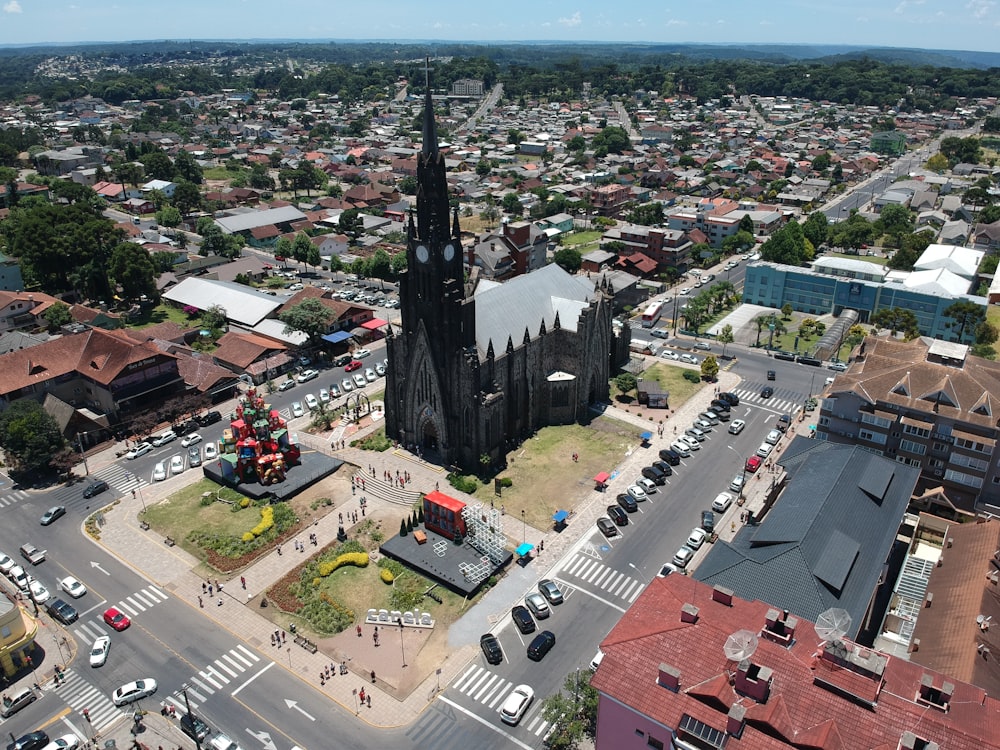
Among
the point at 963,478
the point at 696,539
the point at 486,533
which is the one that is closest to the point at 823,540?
the point at 696,539

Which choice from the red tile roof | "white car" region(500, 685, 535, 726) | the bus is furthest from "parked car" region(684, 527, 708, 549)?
the bus

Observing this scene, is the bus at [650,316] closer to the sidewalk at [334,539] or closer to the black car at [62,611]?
the sidewalk at [334,539]

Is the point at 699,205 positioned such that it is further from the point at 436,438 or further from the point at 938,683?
the point at 938,683

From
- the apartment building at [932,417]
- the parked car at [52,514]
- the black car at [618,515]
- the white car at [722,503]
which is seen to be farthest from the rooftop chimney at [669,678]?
the parked car at [52,514]

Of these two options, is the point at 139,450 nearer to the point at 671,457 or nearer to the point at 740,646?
the point at 671,457

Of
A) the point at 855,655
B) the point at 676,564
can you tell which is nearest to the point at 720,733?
the point at 855,655

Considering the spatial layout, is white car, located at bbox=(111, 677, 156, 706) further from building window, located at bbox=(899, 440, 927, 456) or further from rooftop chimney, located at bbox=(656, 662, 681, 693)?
building window, located at bbox=(899, 440, 927, 456)
